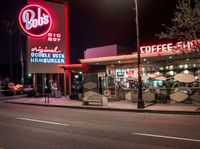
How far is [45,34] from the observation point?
1344 inches

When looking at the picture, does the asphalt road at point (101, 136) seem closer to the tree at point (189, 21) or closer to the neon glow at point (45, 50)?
the tree at point (189, 21)

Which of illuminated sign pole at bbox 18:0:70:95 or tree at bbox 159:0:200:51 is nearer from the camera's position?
tree at bbox 159:0:200:51

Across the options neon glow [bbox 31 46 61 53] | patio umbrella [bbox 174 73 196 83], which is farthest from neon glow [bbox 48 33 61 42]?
patio umbrella [bbox 174 73 196 83]

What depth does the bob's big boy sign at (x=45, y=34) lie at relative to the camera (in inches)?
1307

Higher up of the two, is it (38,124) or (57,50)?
(57,50)

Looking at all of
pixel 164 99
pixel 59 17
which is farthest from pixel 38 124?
pixel 59 17

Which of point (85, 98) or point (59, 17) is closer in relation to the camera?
point (85, 98)

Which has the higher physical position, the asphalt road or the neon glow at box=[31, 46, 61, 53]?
the neon glow at box=[31, 46, 61, 53]

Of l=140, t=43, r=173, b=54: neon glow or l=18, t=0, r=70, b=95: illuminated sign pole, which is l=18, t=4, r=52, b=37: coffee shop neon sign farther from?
l=140, t=43, r=173, b=54: neon glow

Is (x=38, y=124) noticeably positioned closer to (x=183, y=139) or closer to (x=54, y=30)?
(x=183, y=139)

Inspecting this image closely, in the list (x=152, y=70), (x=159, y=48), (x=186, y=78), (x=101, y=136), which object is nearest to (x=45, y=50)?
(x=152, y=70)

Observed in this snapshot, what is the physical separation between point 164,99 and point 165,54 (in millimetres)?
3639

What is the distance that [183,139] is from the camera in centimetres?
861

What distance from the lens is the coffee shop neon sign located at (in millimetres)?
33122
